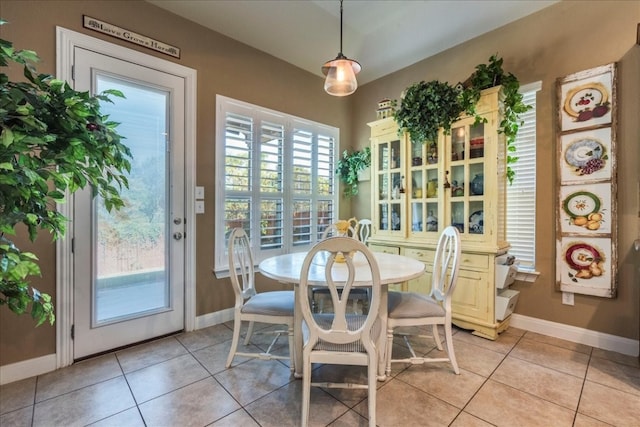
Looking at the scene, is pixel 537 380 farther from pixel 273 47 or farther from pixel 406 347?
pixel 273 47

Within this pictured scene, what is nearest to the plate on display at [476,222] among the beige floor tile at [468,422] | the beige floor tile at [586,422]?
the beige floor tile at [586,422]

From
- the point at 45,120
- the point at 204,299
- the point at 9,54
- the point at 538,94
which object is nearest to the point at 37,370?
the point at 204,299

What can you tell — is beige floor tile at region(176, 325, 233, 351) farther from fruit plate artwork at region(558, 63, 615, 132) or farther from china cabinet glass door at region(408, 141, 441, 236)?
fruit plate artwork at region(558, 63, 615, 132)

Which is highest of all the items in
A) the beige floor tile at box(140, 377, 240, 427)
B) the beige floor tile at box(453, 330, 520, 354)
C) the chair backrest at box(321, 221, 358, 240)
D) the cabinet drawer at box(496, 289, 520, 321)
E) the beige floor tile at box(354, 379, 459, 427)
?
the chair backrest at box(321, 221, 358, 240)

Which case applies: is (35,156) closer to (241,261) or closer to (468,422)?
(241,261)

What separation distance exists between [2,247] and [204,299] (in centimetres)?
208

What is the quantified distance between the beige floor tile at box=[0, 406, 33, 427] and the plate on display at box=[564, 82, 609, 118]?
4.28 metres

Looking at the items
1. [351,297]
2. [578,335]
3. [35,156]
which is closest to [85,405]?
[35,156]

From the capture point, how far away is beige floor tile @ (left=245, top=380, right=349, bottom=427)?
1.59 metres

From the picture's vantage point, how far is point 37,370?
2.05 m

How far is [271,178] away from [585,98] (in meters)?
2.91

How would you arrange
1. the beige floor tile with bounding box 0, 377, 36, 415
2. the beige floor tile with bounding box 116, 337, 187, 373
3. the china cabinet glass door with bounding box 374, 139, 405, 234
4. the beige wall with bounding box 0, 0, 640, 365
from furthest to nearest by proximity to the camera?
the china cabinet glass door with bounding box 374, 139, 405, 234
the beige floor tile with bounding box 116, 337, 187, 373
the beige wall with bounding box 0, 0, 640, 365
the beige floor tile with bounding box 0, 377, 36, 415

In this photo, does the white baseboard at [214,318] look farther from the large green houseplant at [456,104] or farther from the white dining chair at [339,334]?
the large green houseplant at [456,104]

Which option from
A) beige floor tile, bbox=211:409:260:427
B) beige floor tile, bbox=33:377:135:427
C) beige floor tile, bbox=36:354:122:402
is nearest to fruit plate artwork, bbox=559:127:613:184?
beige floor tile, bbox=211:409:260:427
